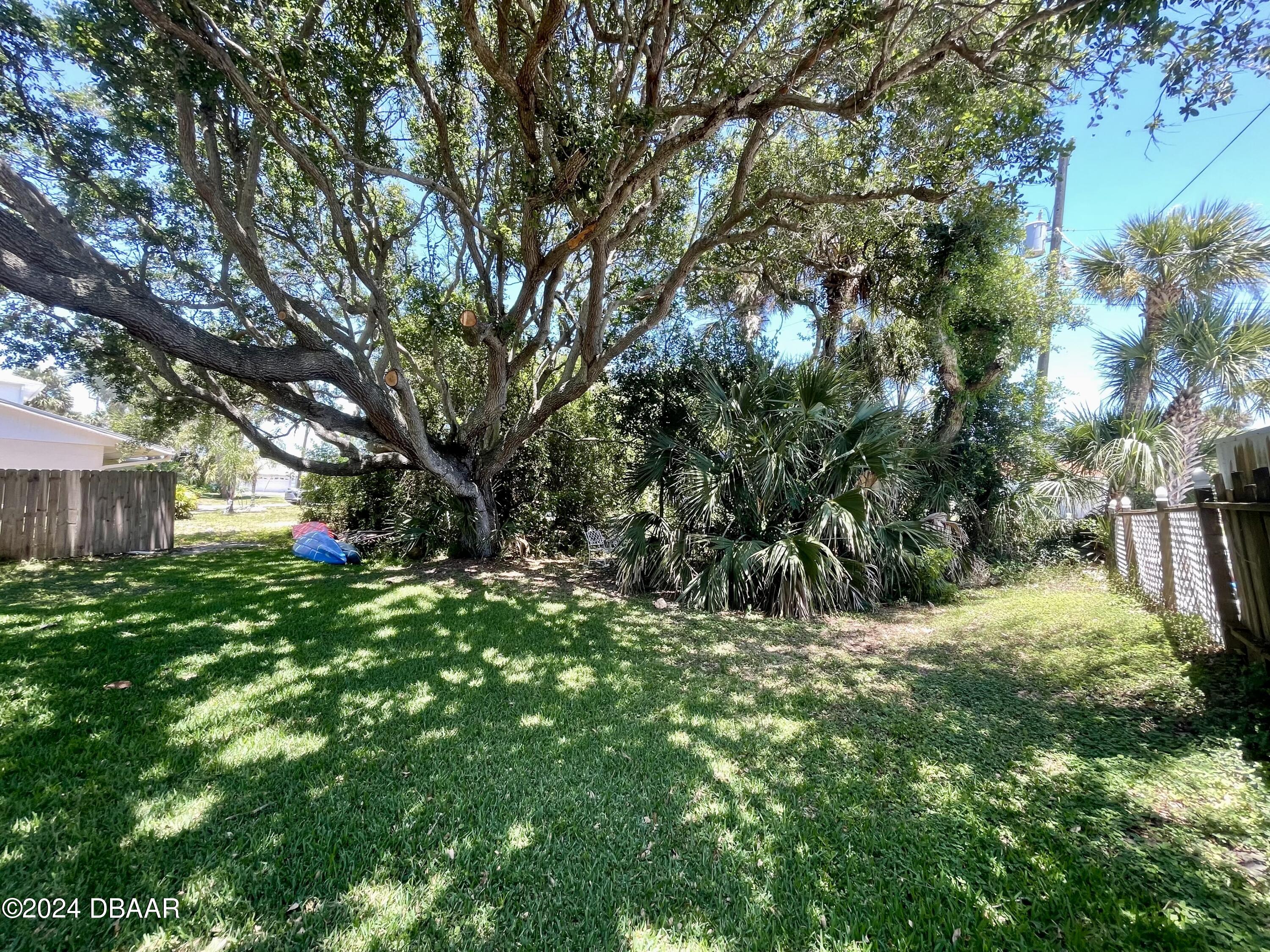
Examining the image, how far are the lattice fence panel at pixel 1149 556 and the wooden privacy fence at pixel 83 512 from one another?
616 inches

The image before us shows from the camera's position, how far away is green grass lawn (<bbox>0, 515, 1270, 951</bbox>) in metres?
1.86

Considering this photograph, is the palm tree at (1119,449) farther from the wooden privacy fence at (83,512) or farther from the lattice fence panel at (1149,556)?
the wooden privacy fence at (83,512)

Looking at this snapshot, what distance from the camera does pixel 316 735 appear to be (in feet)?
10.2

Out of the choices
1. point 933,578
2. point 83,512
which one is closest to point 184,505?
point 83,512

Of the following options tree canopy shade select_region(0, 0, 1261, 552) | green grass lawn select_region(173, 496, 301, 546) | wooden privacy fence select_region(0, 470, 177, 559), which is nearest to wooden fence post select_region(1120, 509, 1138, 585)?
tree canopy shade select_region(0, 0, 1261, 552)

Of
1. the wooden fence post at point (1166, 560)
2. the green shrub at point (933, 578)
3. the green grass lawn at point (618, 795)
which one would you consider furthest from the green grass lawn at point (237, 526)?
the wooden fence post at point (1166, 560)

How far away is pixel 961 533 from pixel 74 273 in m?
11.5

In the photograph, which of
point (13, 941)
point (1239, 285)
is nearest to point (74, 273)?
point (13, 941)

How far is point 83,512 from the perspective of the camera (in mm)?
9195

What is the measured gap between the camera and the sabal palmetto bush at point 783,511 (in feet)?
21.3

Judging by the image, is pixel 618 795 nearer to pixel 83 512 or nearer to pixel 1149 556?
pixel 1149 556

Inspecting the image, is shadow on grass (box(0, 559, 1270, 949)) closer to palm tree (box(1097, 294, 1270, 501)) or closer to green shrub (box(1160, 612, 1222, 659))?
green shrub (box(1160, 612, 1222, 659))

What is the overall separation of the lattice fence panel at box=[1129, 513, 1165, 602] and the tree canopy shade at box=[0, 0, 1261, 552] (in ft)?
14.1

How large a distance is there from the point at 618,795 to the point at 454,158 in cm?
861
